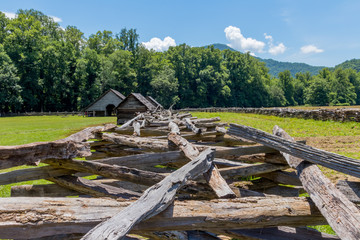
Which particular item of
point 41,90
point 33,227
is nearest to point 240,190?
point 33,227

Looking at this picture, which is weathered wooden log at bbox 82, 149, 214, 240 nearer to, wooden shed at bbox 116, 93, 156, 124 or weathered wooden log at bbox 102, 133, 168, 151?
weathered wooden log at bbox 102, 133, 168, 151

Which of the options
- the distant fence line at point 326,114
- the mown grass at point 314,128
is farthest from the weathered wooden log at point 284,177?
the distant fence line at point 326,114

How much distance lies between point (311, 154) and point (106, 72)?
54800 millimetres

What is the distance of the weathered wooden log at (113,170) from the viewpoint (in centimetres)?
323

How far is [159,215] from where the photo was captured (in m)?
1.93

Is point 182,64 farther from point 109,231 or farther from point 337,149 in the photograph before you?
point 109,231

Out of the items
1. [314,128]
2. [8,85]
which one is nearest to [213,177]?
[314,128]

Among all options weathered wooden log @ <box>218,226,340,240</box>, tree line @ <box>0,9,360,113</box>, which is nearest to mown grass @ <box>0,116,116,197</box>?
weathered wooden log @ <box>218,226,340,240</box>

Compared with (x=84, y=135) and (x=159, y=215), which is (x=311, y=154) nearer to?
(x=159, y=215)

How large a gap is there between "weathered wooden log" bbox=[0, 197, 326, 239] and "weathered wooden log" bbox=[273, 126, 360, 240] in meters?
0.15

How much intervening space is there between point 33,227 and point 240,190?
8.54 feet

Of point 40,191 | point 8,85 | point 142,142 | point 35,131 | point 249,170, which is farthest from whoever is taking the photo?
point 8,85

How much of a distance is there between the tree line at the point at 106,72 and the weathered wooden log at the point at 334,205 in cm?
5370

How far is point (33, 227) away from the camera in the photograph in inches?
69.1
